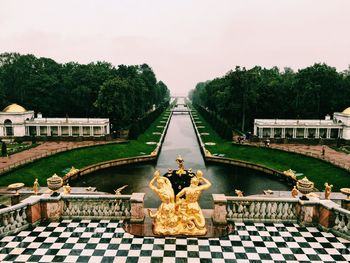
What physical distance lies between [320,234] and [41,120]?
7183cm

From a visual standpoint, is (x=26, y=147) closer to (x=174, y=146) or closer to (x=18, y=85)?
(x=174, y=146)

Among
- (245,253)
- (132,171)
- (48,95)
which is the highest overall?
(48,95)

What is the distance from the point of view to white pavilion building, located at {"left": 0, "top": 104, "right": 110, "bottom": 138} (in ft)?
242

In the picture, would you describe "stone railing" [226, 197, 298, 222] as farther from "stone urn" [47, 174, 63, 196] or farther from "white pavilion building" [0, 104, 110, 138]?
"white pavilion building" [0, 104, 110, 138]

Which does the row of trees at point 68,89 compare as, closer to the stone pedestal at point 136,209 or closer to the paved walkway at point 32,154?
the paved walkway at point 32,154

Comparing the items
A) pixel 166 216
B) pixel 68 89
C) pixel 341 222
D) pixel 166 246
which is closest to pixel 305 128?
pixel 341 222

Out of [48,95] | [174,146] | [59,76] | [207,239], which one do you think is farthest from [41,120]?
[207,239]

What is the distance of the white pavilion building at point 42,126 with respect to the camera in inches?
2899

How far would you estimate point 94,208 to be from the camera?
19.2 meters

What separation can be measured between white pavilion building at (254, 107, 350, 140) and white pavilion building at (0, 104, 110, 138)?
117 ft

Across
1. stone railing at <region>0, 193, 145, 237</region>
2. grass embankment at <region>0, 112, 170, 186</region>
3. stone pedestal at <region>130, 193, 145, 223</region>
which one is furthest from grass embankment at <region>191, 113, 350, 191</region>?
stone railing at <region>0, 193, 145, 237</region>

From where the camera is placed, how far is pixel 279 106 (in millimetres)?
85000

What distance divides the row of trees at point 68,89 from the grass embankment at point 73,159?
10.6 metres

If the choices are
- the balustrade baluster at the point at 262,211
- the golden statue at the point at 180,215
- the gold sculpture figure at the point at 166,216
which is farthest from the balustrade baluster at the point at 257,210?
the gold sculpture figure at the point at 166,216
